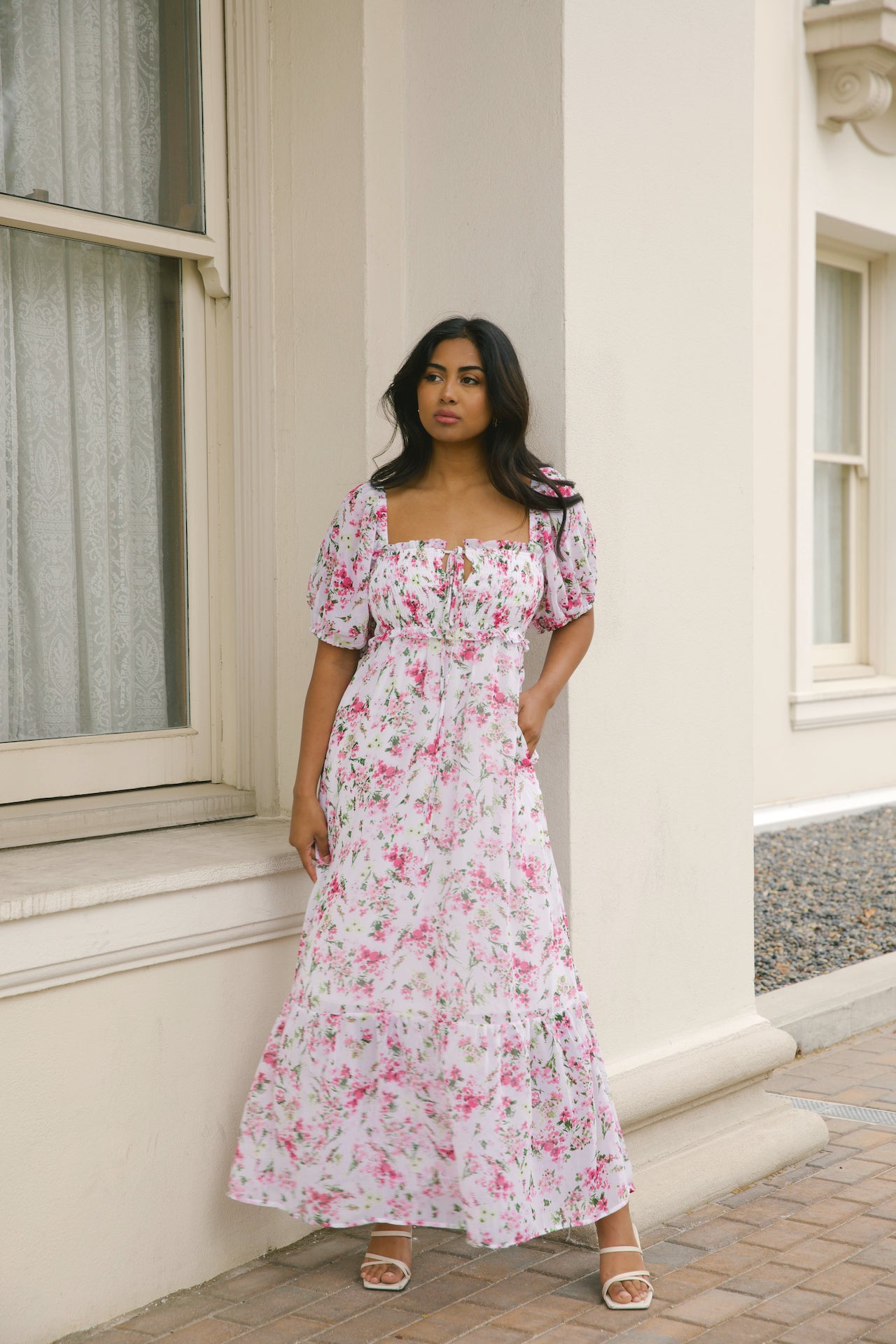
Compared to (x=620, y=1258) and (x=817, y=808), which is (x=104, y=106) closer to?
(x=620, y=1258)

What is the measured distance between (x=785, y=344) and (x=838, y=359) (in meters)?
1.21

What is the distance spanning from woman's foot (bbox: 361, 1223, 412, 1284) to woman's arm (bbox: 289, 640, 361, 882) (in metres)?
0.69

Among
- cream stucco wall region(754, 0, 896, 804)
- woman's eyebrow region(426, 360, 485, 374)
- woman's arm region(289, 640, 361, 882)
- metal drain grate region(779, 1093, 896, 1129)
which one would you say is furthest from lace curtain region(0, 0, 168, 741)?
cream stucco wall region(754, 0, 896, 804)

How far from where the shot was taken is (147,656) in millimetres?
3191

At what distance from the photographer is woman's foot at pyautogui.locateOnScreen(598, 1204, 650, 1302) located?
2705 millimetres

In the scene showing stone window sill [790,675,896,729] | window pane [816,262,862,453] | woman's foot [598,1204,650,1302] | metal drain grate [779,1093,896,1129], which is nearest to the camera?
woman's foot [598,1204,650,1302]

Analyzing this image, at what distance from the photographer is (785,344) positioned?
7.27 metres

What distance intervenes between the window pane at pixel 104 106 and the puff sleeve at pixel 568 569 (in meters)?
1.08

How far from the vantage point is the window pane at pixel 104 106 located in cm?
293

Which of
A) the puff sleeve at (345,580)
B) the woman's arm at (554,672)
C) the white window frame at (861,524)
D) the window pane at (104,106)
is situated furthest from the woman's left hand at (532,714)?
the white window frame at (861,524)

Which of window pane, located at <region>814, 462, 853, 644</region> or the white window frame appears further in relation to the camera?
window pane, located at <region>814, 462, 853, 644</region>

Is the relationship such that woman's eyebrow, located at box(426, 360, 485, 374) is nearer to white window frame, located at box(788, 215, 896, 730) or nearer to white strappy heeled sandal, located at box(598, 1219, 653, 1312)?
white strappy heeled sandal, located at box(598, 1219, 653, 1312)

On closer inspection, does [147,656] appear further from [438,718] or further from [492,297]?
[492,297]

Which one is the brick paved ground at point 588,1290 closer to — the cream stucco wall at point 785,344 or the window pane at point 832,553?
the cream stucco wall at point 785,344
